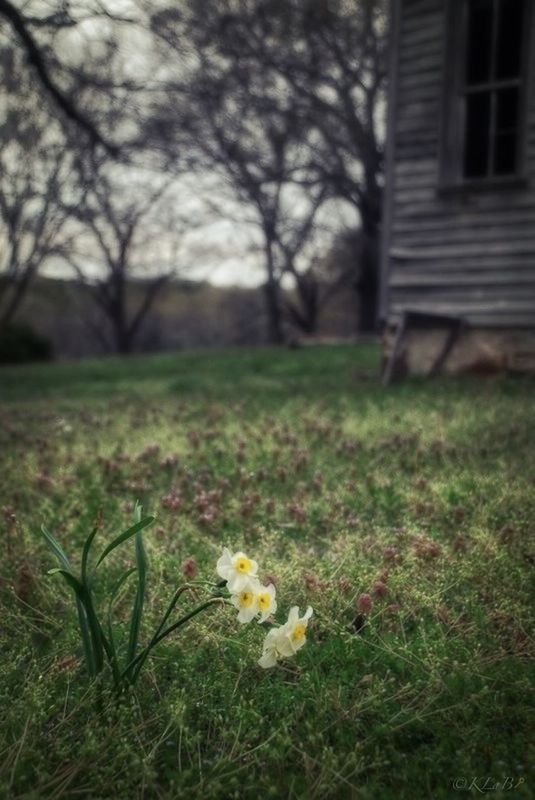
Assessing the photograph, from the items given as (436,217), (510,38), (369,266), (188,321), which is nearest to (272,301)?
(369,266)

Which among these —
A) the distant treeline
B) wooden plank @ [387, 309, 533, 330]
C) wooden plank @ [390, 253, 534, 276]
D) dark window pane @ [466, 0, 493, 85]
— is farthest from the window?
the distant treeline

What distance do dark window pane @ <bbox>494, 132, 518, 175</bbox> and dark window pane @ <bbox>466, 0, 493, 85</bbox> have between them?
2.59 ft

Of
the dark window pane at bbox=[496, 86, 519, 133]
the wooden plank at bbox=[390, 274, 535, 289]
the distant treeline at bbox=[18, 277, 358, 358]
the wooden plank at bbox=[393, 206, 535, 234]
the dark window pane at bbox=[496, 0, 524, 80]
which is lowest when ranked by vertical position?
the distant treeline at bbox=[18, 277, 358, 358]

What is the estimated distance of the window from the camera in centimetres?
796

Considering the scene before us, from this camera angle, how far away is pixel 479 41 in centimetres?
814

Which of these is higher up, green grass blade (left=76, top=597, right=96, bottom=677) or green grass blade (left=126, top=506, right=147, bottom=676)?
green grass blade (left=126, top=506, right=147, bottom=676)

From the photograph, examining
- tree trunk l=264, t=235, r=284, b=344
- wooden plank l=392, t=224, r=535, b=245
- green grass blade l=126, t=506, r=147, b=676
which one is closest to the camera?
green grass blade l=126, t=506, r=147, b=676

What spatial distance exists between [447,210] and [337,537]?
21.4 ft

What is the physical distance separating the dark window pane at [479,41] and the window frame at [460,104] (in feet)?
0.26

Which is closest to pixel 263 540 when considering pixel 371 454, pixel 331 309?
pixel 371 454

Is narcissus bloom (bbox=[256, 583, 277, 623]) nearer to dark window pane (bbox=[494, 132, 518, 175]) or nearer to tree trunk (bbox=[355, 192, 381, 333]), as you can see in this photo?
dark window pane (bbox=[494, 132, 518, 175])

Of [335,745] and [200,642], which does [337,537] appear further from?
[335,745]

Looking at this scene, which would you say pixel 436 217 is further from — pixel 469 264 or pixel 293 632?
pixel 293 632

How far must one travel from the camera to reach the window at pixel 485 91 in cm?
796
